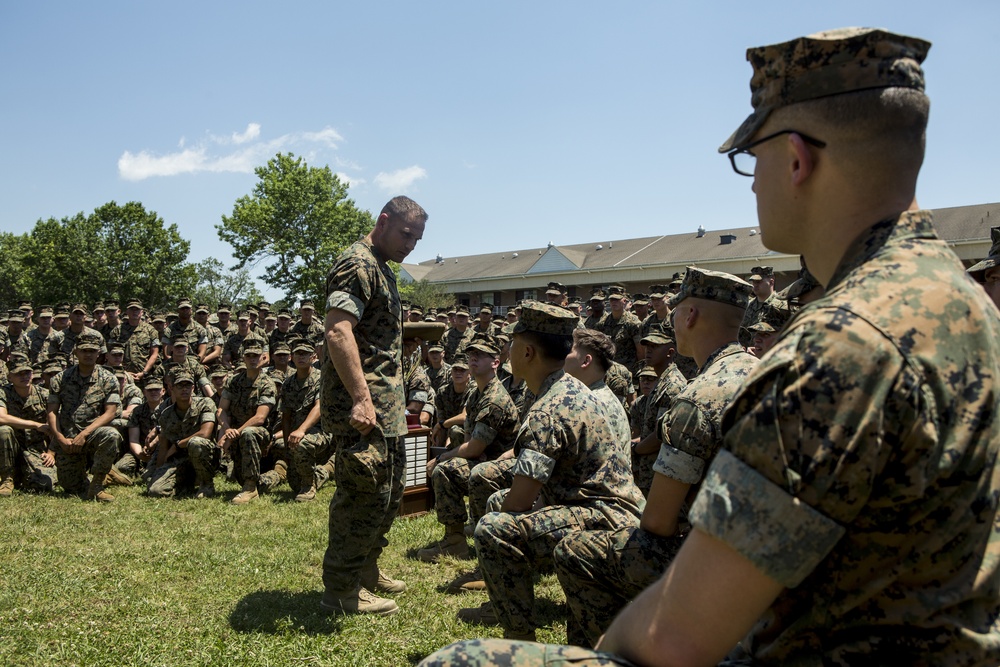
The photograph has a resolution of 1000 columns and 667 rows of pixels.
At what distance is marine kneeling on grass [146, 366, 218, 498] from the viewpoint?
927 centimetres

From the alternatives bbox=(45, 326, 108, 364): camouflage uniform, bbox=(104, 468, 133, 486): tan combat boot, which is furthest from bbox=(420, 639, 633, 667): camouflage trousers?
bbox=(45, 326, 108, 364): camouflage uniform

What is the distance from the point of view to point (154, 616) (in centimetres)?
473

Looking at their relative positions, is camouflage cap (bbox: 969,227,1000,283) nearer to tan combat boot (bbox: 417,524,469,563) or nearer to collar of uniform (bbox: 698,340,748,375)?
collar of uniform (bbox: 698,340,748,375)

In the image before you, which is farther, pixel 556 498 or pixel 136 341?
pixel 136 341

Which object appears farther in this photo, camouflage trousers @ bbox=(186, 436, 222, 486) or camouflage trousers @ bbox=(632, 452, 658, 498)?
camouflage trousers @ bbox=(186, 436, 222, 486)

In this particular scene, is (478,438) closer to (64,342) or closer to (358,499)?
(358,499)

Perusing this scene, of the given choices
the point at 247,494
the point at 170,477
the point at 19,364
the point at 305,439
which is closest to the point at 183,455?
the point at 170,477

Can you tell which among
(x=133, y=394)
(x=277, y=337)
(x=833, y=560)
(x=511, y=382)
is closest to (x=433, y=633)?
(x=833, y=560)

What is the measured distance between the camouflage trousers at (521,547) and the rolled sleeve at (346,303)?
141 cm

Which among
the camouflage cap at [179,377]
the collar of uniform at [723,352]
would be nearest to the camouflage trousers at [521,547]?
the collar of uniform at [723,352]

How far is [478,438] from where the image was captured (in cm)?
704

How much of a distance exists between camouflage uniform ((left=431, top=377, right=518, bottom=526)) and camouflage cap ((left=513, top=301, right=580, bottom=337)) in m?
2.48

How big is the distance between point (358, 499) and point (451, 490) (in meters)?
2.18

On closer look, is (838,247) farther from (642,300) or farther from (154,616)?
(642,300)
